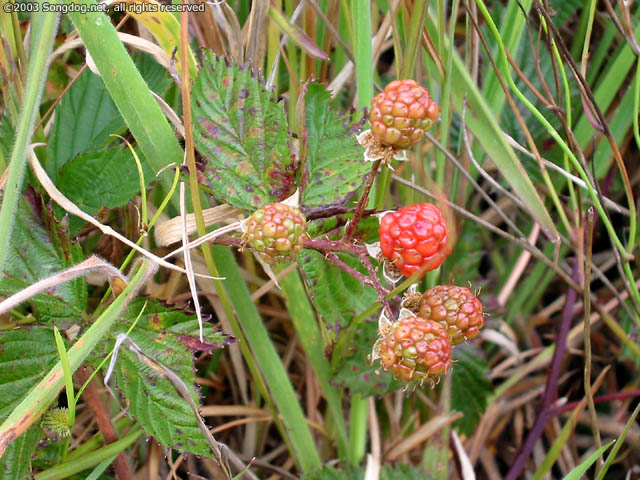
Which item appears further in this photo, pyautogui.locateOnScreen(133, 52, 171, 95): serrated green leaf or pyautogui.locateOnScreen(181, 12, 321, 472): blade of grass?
pyautogui.locateOnScreen(133, 52, 171, 95): serrated green leaf

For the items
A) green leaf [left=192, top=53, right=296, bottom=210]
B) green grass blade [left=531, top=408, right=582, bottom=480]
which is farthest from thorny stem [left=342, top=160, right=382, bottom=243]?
green grass blade [left=531, top=408, right=582, bottom=480]

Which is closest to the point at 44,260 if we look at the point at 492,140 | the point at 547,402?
Answer: the point at 492,140

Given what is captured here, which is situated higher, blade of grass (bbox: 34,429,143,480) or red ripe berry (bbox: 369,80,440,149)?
red ripe berry (bbox: 369,80,440,149)

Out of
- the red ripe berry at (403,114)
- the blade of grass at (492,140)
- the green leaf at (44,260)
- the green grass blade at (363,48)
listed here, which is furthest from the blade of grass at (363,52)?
the green leaf at (44,260)

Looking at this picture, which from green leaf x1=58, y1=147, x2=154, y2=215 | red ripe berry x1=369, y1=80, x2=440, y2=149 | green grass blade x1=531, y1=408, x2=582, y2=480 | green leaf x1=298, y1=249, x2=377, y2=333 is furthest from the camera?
green grass blade x1=531, y1=408, x2=582, y2=480

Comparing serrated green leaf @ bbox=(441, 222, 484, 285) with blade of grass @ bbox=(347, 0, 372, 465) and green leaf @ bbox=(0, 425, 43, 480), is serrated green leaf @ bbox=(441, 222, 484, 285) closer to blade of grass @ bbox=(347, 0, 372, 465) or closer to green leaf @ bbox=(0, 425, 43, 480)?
blade of grass @ bbox=(347, 0, 372, 465)

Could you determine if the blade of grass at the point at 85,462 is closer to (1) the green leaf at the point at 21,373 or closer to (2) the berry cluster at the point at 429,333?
(1) the green leaf at the point at 21,373
